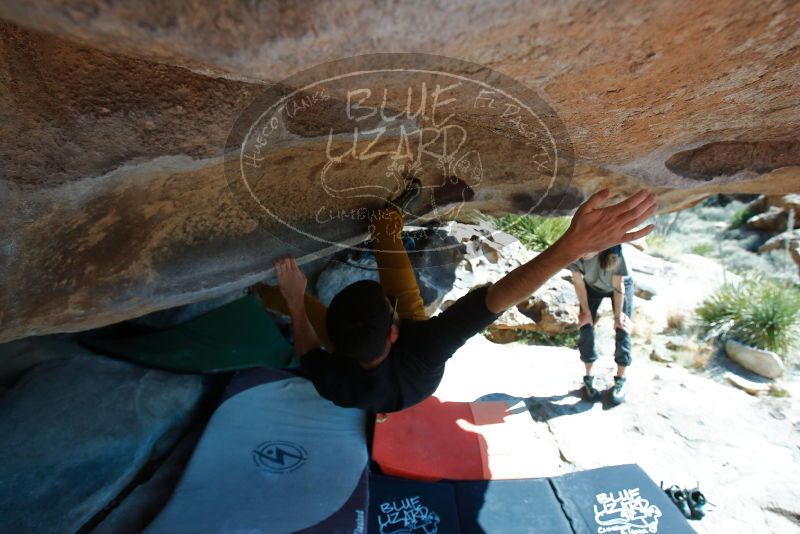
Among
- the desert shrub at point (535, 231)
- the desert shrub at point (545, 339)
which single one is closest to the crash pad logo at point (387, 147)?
the desert shrub at point (545, 339)

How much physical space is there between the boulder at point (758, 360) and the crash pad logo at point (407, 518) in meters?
4.54

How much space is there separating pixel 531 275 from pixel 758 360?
5172 millimetres

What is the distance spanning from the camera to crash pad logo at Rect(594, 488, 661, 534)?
218cm

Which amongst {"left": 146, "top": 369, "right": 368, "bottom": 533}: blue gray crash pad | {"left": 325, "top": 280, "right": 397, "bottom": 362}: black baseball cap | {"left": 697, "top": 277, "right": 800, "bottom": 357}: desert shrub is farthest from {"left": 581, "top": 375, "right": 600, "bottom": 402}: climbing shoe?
{"left": 697, "top": 277, "right": 800, "bottom": 357}: desert shrub

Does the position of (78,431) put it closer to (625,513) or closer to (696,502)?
(625,513)

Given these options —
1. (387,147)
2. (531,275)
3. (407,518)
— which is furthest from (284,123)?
(407,518)

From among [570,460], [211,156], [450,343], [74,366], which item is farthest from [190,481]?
[570,460]

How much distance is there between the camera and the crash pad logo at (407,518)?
2.13 metres

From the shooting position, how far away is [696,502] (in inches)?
106

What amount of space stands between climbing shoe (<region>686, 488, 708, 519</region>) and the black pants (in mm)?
848

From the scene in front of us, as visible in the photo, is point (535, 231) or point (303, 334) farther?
point (535, 231)

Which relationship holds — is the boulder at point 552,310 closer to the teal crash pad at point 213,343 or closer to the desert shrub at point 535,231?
the desert shrub at point 535,231

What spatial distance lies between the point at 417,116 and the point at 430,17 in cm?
72

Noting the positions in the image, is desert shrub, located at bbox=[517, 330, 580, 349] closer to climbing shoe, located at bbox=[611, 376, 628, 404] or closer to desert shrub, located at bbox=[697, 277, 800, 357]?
climbing shoe, located at bbox=[611, 376, 628, 404]
